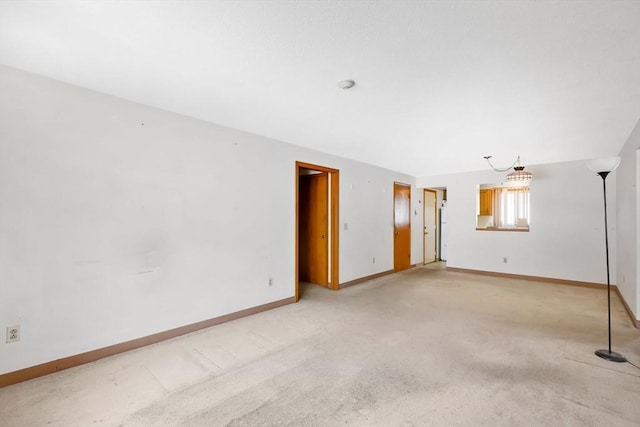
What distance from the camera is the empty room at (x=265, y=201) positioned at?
5.88 ft

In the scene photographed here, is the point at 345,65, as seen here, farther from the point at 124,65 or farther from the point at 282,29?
the point at 124,65

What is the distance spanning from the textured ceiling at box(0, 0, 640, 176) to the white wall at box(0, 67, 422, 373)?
30 cm

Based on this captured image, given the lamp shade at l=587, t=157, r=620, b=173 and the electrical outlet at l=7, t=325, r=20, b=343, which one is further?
the lamp shade at l=587, t=157, r=620, b=173

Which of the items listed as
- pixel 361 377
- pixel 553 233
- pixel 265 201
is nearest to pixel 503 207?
pixel 553 233

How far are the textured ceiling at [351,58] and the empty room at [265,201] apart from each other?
0.06 feet

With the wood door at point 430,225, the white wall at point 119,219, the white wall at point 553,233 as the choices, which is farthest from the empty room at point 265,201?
the wood door at point 430,225

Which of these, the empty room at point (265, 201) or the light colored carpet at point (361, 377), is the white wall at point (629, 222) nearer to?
the empty room at point (265, 201)

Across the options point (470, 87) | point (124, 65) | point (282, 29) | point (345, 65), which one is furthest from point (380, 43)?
point (124, 65)

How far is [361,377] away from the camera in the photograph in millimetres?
2293

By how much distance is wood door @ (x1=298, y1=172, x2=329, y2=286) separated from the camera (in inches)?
203

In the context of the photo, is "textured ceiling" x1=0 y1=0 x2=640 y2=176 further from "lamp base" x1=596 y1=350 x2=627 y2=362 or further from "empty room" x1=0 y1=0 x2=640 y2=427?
"lamp base" x1=596 y1=350 x2=627 y2=362

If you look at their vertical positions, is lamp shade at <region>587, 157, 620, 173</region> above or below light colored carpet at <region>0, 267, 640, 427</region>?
above

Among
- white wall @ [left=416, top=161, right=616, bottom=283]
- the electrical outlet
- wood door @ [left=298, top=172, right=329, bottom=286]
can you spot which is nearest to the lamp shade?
white wall @ [left=416, top=161, right=616, bottom=283]

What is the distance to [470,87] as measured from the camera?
8.25ft
